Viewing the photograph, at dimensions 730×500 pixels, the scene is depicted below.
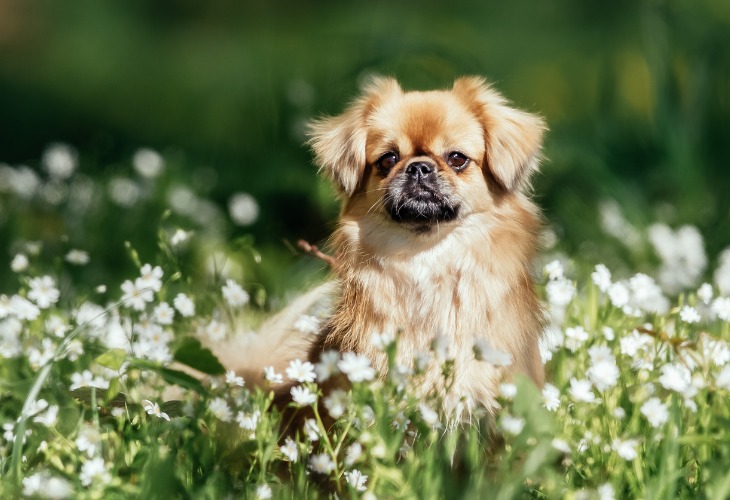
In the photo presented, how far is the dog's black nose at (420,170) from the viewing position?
304 centimetres

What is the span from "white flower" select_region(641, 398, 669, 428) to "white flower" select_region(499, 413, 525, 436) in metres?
0.37

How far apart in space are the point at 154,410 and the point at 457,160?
1.21 m

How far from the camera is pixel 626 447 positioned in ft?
7.35

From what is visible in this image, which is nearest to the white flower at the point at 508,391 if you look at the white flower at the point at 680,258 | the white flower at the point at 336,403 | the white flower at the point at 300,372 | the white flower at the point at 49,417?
the white flower at the point at 336,403

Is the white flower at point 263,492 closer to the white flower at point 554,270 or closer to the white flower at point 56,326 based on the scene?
the white flower at point 56,326

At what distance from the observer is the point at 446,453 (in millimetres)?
2229

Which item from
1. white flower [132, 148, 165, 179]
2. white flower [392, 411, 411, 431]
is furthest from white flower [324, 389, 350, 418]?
white flower [132, 148, 165, 179]

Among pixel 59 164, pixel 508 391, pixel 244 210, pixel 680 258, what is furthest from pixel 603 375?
pixel 59 164

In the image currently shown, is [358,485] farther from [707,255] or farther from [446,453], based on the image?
[707,255]

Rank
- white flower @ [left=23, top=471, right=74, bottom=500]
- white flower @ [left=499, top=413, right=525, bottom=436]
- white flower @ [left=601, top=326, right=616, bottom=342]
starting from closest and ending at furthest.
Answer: white flower @ [left=23, top=471, right=74, bottom=500]
white flower @ [left=499, top=413, right=525, bottom=436]
white flower @ [left=601, top=326, right=616, bottom=342]

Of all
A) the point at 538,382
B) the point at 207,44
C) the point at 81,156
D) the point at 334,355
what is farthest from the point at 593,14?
the point at 334,355

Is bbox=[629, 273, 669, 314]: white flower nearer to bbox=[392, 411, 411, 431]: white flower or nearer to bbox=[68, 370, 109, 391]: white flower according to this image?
bbox=[392, 411, 411, 431]: white flower

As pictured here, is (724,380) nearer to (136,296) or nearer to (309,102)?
(136,296)

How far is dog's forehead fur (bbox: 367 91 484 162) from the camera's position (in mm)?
3152
